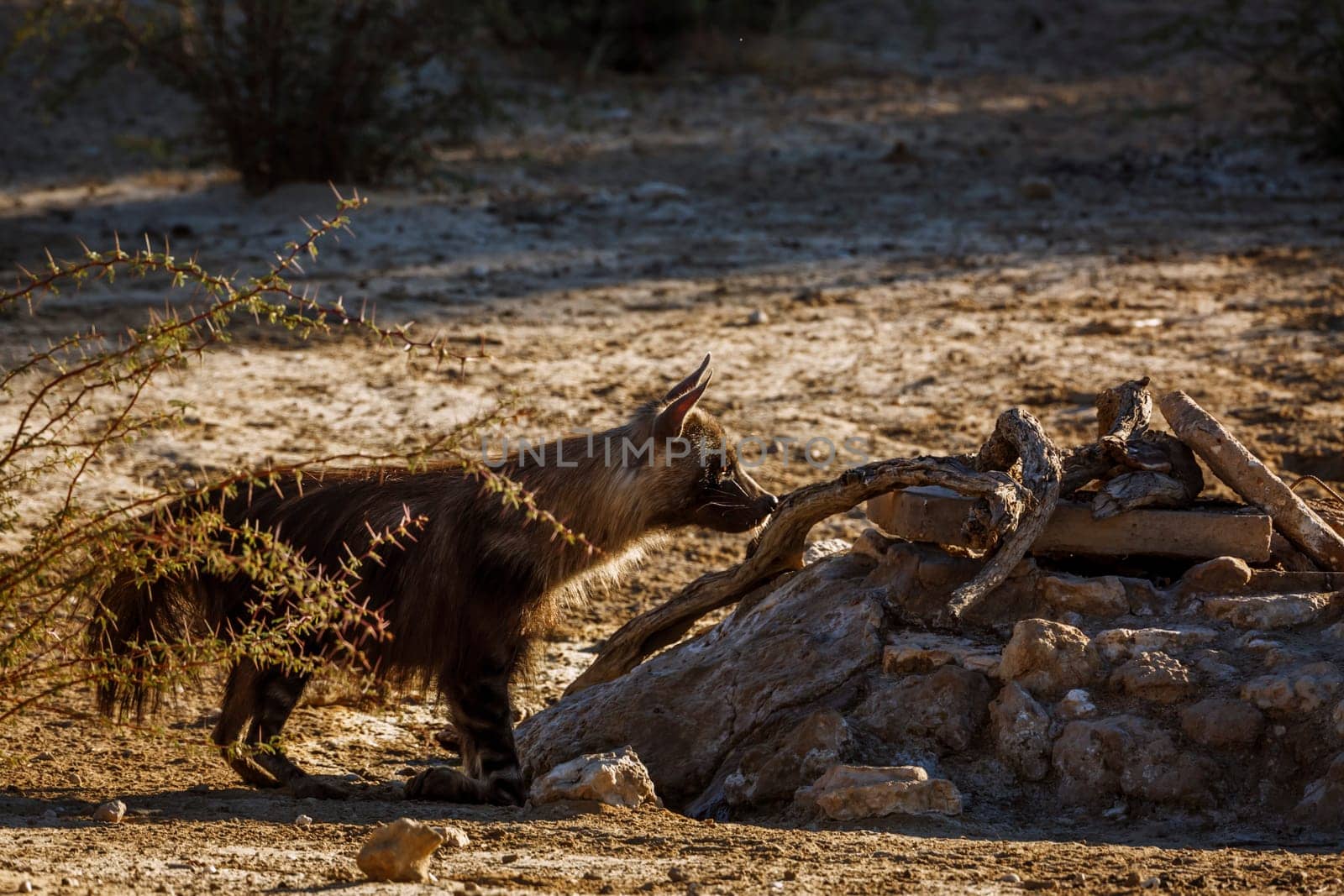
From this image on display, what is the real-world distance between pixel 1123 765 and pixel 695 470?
1.75m

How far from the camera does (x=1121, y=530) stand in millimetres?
5211

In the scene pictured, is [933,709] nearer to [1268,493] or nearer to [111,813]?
[1268,493]

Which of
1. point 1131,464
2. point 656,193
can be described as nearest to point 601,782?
point 1131,464

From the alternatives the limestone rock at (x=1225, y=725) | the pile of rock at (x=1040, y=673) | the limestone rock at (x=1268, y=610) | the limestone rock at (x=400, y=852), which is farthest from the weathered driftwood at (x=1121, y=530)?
the limestone rock at (x=400, y=852)

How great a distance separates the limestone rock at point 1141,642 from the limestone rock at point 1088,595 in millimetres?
192

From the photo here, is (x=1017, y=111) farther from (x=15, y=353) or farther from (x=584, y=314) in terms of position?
(x=15, y=353)

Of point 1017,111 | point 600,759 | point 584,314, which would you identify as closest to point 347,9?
point 584,314

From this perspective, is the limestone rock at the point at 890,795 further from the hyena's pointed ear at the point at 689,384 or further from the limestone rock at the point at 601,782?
the hyena's pointed ear at the point at 689,384

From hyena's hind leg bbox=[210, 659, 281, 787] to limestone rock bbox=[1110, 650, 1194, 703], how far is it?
2.63m

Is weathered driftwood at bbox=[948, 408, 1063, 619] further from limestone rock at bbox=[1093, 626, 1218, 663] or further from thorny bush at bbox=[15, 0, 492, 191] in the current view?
thorny bush at bbox=[15, 0, 492, 191]

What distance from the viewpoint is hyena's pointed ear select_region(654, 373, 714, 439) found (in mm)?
5348

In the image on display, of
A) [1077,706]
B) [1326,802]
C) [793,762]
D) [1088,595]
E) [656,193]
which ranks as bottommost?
[793,762]

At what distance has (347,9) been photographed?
13.0m

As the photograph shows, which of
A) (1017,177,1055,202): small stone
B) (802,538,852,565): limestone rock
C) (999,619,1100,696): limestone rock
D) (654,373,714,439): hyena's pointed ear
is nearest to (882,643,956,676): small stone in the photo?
(999,619,1100,696): limestone rock
